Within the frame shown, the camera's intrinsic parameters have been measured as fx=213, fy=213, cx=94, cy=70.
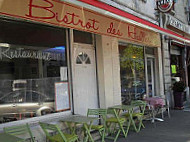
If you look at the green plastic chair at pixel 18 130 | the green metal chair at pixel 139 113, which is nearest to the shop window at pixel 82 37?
the green metal chair at pixel 139 113

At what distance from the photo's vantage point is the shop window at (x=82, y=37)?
5.32 meters

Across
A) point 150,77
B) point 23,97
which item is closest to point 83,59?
point 23,97

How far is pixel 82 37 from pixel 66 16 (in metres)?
1.61

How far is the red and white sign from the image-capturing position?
330 inches

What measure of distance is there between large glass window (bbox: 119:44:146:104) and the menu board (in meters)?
2.25

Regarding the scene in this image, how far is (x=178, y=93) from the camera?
8.60m

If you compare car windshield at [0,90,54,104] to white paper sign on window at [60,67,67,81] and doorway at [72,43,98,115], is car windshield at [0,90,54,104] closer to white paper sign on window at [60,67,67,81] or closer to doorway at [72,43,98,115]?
white paper sign on window at [60,67,67,81]

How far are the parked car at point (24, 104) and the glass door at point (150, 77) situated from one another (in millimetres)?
4778

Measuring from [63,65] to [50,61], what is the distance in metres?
0.37

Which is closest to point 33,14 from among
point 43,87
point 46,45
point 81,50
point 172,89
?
point 46,45

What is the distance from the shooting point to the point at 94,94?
5.63 metres

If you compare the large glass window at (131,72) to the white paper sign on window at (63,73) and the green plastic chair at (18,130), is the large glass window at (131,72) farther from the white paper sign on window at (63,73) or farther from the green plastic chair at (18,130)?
the green plastic chair at (18,130)

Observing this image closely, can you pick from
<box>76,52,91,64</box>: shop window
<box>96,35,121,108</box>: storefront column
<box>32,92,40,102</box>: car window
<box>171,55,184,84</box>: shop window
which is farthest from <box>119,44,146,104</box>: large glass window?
<box>32,92,40,102</box>: car window

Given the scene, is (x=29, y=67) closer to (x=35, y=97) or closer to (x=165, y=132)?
(x=35, y=97)
